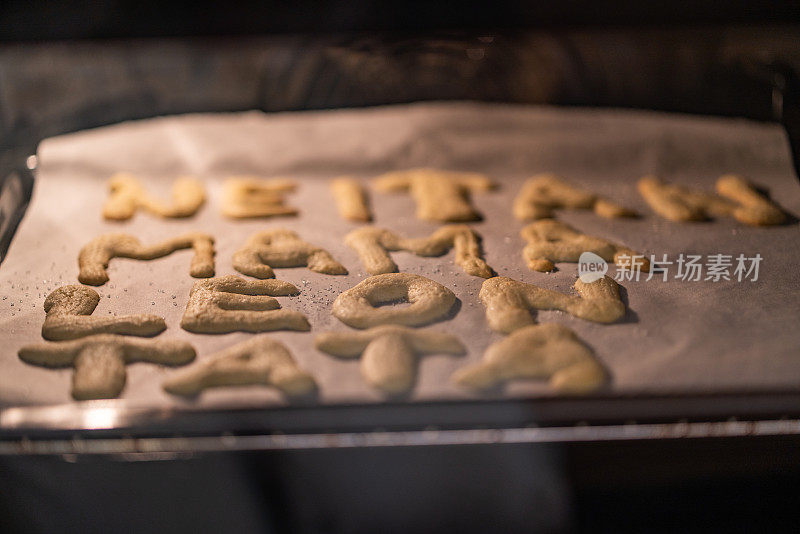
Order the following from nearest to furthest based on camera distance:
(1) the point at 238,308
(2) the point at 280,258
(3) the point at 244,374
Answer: (3) the point at 244,374 < (1) the point at 238,308 < (2) the point at 280,258

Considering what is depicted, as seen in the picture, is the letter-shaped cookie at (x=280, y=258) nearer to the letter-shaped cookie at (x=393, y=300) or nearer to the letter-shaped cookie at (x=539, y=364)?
the letter-shaped cookie at (x=393, y=300)

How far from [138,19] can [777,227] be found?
3.08 feet

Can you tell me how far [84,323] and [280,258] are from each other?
0.26 metres

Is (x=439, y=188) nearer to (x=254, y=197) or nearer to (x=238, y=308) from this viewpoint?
(x=254, y=197)

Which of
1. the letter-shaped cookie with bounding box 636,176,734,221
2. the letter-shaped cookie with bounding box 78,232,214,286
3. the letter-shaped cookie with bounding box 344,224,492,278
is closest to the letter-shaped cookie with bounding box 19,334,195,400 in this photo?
the letter-shaped cookie with bounding box 78,232,214,286

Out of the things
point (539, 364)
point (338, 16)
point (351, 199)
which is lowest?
point (539, 364)

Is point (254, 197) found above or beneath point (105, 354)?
above

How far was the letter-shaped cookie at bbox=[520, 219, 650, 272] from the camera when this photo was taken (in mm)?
933

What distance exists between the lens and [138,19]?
2.74ft

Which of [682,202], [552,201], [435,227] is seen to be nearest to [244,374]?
[435,227]

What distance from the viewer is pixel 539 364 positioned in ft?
2.33

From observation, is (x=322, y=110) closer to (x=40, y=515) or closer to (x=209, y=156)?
(x=209, y=156)

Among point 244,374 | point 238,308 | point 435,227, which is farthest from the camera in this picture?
point 435,227

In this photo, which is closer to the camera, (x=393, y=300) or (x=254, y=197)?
(x=393, y=300)
